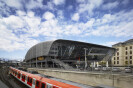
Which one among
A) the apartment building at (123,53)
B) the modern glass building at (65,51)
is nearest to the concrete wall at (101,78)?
the modern glass building at (65,51)

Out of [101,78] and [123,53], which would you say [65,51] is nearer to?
[123,53]

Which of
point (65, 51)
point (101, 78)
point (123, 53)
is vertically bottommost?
point (101, 78)

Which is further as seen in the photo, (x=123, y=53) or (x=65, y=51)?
(x=123, y=53)

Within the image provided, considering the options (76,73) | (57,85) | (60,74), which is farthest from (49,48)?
(57,85)

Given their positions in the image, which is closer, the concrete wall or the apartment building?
the concrete wall

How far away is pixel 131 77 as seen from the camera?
15.5m

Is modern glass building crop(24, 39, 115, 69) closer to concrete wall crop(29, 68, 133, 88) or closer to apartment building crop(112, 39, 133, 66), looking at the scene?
apartment building crop(112, 39, 133, 66)

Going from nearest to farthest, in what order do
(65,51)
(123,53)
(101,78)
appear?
(101,78)
(65,51)
(123,53)

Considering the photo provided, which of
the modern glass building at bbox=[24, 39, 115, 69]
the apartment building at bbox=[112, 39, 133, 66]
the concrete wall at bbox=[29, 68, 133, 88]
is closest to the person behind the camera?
the concrete wall at bbox=[29, 68, 133, 88]

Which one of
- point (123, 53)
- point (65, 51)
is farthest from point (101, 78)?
point (123, 53)

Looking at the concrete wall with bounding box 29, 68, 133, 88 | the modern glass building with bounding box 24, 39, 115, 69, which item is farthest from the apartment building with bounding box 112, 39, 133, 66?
the concrete wall with bounding box 29, 68, 133, 88

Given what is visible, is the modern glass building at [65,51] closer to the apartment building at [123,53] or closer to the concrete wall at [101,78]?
the apartment building at [123,53]

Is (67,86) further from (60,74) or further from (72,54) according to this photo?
(72,54)

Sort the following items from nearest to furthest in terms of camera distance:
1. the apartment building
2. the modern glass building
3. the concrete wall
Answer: the concrete wall < the modern glass building < the apartment building
